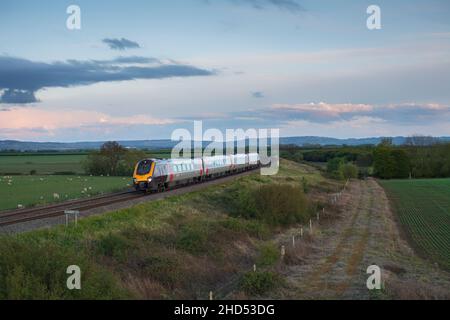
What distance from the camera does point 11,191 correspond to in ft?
137

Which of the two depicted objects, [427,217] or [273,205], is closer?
[273,205]

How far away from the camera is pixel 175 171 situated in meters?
40.4

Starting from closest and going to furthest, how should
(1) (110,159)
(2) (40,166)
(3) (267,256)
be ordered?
(3) (267,256)
(1) (110,159)
(2) (40,166)

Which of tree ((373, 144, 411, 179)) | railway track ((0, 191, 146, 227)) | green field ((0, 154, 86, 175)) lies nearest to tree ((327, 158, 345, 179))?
tree ((373, 144, 411, 179))

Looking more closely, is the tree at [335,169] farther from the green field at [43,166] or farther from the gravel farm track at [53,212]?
the gravel farm track at [53,212]

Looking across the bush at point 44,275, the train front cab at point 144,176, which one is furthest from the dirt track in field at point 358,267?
the train front cab at point 144,176

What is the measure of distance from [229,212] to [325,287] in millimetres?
15170

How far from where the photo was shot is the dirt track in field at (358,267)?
19.6 m

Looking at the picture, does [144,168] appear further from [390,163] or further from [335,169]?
[390,163]

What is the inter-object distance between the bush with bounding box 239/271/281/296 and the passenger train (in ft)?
54.4

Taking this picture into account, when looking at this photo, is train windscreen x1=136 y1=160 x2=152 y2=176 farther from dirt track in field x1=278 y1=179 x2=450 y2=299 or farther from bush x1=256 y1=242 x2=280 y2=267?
bush x1=256 y1=242 x2=280 y2=267

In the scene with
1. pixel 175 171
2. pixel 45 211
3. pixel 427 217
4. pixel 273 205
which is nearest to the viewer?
pixel 45 211

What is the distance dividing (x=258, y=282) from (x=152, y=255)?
4.14m

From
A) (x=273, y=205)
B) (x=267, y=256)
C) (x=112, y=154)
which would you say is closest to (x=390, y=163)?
(x=112, y=154)
